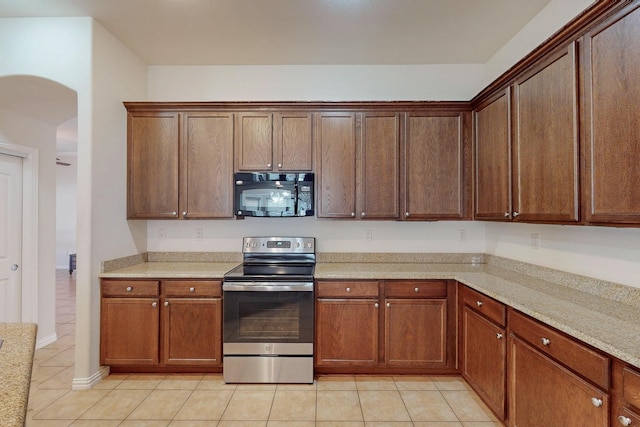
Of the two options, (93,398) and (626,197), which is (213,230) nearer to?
(93,398)

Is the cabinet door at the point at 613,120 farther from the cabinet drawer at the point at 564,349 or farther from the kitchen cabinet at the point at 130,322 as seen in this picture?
the kitchen cabinet at the point at 130,322

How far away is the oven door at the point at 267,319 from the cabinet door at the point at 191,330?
0.43 feet

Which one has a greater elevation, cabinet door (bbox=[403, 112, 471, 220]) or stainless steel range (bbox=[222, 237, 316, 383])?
cabinet door (bbox=[403, 112, 471, 220])

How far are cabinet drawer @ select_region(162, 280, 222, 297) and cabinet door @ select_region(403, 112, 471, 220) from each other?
177cm

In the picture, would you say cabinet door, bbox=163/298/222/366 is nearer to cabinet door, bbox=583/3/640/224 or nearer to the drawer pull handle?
the drawer pull handle

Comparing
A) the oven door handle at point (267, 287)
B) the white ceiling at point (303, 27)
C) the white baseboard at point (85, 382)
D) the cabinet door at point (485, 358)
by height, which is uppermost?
the white ceiling at point (303, 27)

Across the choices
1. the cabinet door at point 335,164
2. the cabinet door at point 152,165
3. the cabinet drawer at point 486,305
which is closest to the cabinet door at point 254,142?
the cabinet door at point 335,164

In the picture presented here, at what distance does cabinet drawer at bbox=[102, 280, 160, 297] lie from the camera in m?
2.75

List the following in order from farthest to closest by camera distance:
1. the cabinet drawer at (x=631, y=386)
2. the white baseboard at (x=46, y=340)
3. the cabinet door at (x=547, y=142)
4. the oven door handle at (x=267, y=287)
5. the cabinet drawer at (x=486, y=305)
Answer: the white baseboard at (x=46, y=340) < the oven door handle at (x=267, y=287) < the cabinet drawer at (x=486, y=305) < the cabinet door at (x=547, y=142) < the cabinet drawer at (x=631, y=386)

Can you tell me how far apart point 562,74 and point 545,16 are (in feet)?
3.15

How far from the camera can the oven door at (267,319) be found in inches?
106

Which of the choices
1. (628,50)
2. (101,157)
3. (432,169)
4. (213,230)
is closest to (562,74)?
(628,50)

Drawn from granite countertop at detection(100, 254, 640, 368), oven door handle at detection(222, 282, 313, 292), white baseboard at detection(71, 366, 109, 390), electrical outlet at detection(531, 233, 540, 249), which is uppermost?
electrical outlet at detection(531, 233, 540, 249)

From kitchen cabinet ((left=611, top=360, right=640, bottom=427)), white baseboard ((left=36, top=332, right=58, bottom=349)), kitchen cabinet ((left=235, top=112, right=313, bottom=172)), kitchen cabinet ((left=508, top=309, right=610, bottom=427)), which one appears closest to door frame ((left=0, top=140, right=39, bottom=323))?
white baseboard ((left=36, top=332, right=58, bottom=349))
